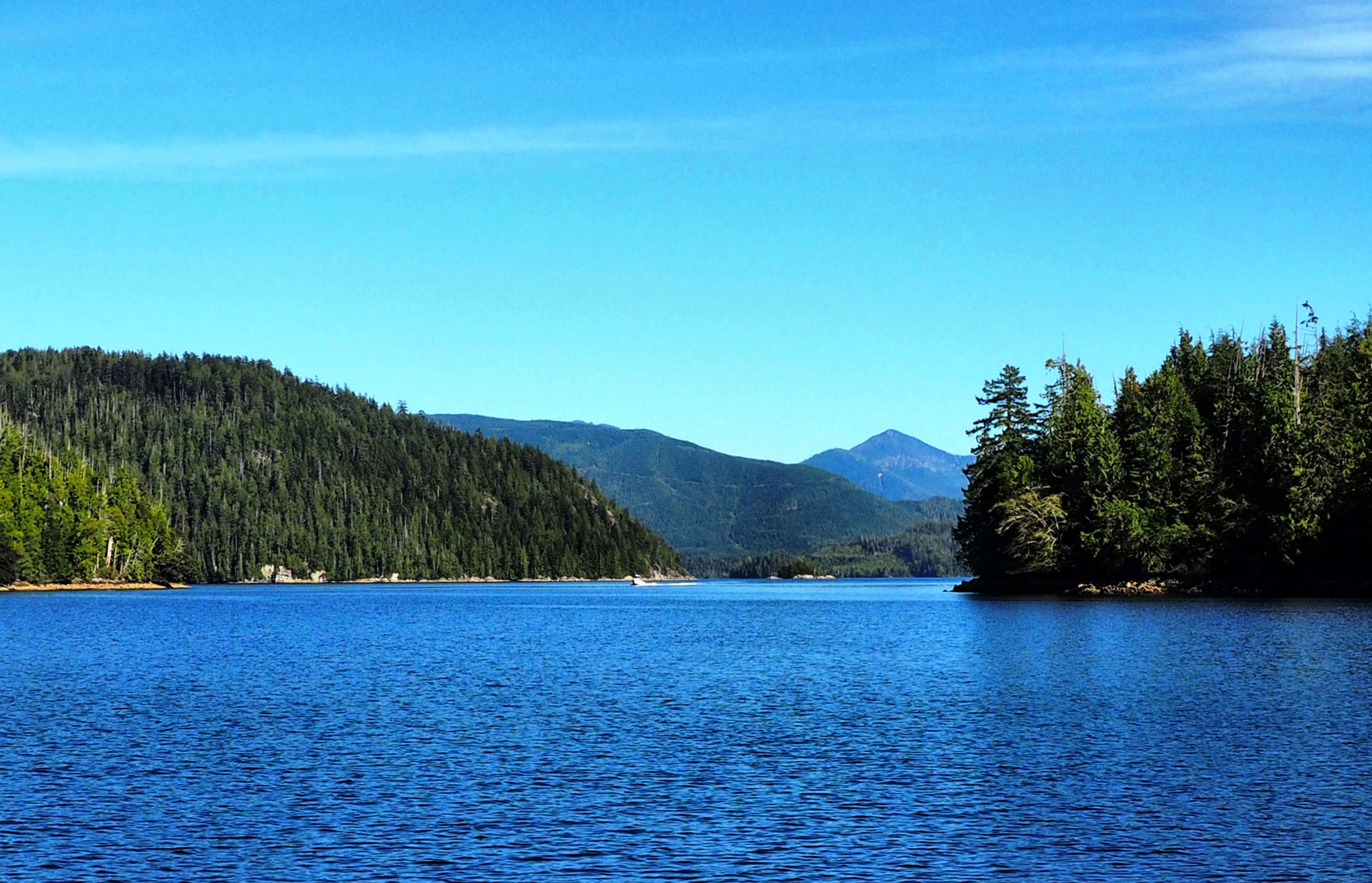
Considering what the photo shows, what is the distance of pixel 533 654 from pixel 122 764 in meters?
43.9

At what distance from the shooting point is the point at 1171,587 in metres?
153

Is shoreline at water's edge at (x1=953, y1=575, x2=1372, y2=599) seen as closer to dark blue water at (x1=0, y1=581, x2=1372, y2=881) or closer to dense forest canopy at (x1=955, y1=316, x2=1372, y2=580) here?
dense forest canopy at (x1=955, y1=316, x2=1372, y2=580)

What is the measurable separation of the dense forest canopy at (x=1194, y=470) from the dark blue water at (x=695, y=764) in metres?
61.2

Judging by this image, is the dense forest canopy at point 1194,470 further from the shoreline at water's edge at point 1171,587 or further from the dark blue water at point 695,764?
the dark blue water at point 695,764

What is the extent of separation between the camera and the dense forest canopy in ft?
448

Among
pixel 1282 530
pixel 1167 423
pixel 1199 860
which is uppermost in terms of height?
pixel 1167 423

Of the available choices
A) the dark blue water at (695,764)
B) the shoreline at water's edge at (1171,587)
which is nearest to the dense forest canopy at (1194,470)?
the shoreline at water's edge at (1171,587)

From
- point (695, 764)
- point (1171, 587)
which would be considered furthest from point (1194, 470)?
point (695, 764)

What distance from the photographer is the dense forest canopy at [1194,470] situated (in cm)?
13650

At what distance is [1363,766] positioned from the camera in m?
37.9

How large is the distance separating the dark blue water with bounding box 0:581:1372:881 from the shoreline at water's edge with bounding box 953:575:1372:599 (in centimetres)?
6358

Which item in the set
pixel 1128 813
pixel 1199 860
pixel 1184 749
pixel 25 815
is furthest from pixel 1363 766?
pixel 25 815

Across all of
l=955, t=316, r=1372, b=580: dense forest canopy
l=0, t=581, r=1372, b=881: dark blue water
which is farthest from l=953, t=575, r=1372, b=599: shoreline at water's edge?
l=0, t=581, r=1372, b=881: dark blue water

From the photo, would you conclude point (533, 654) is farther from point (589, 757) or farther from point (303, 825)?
point (303, 825)
